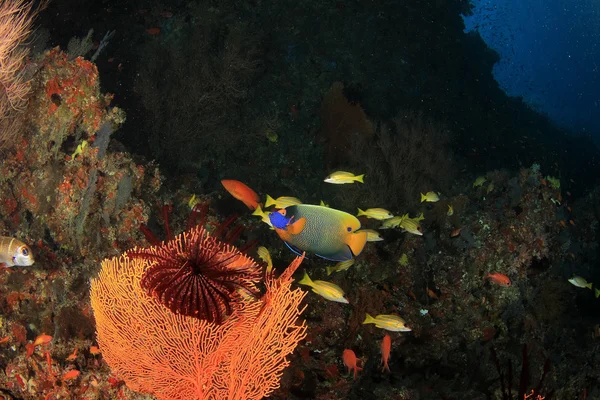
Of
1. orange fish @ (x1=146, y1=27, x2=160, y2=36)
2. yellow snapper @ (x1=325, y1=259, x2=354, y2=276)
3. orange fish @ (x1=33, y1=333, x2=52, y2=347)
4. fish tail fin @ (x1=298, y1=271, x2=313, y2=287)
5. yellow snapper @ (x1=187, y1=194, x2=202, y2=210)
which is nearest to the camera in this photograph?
orange fish @ (x1=33, y1=333, x2=52, y2=347)

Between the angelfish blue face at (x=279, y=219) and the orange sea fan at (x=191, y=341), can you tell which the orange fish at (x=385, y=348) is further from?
the angelfish blue face at (x=279, y=219)

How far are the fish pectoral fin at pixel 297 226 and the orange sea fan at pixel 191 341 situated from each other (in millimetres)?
304

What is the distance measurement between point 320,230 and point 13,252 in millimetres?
2773

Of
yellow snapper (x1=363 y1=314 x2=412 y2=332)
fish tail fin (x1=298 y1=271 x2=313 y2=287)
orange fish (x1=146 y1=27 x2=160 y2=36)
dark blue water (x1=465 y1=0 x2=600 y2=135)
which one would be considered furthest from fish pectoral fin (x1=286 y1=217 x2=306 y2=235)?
dark blue water (x1=465 y1=0 x2=600 y2=135)

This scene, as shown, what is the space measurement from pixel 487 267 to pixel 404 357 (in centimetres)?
185

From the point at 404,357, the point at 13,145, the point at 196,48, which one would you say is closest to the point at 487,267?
the point at 404,357

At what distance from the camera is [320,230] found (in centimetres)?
298

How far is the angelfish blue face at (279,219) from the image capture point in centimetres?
282

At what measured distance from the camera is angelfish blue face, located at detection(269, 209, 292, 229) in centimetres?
282

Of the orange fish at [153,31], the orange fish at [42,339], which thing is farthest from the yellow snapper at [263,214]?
the orange fish at [153,31]

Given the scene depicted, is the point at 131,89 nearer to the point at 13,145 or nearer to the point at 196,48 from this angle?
the point at 196,48

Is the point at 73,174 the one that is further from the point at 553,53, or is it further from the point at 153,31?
the point at 553,53

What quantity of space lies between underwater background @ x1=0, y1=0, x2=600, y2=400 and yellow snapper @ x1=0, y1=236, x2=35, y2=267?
0.07 ft

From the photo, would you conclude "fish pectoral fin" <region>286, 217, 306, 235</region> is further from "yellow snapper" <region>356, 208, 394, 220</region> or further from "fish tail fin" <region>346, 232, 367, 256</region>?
"yellow snapper" <region>356, 208, 394, 220</region>
